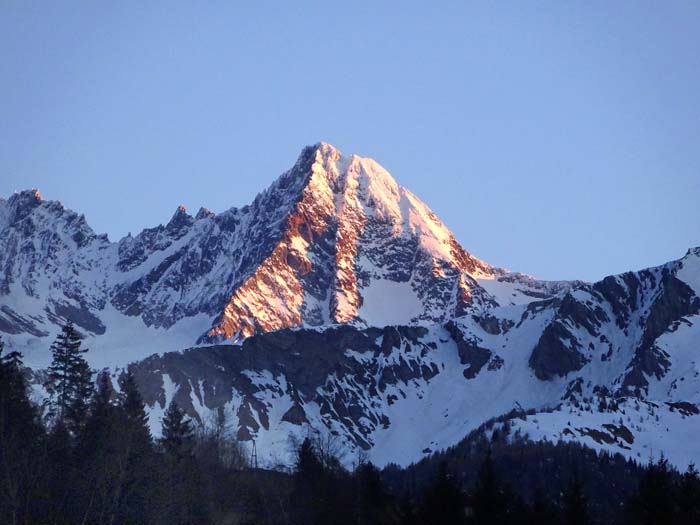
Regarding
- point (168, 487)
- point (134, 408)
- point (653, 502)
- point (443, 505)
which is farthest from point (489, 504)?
point (134, 408)

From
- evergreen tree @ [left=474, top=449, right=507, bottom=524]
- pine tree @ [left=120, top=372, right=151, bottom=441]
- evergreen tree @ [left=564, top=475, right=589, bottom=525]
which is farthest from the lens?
pine tree @ [left=120, top=372, right=151, bottom=441]

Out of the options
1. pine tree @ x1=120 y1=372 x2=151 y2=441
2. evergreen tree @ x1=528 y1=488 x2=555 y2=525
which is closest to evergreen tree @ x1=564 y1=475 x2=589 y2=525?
evergreen tree @ x1=528 y1=488 x2=555 y2=525

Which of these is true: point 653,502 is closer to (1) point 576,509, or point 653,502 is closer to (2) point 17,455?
(1) point 576,509

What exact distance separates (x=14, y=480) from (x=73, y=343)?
146 feet

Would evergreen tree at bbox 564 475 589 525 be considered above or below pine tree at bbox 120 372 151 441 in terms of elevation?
below

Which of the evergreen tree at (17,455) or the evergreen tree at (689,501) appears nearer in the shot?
the evergreen tree at (17,455)

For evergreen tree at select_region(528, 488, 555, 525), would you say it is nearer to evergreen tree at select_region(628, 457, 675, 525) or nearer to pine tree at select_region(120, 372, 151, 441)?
evergreen tree at select_region(628, 457, 675, 525)

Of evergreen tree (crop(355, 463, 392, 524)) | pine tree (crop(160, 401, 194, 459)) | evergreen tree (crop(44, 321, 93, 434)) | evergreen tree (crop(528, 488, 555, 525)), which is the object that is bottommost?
evergreen tree (crop(528, 488, 555, 525))

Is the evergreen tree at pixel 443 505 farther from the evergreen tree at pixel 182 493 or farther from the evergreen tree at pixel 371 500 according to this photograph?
the evergreen tree at pixel 182 493

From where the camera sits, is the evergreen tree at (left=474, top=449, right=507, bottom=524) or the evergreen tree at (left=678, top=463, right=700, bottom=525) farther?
the evergreen tree at (left=474, top=449, right=507, bottom=524)

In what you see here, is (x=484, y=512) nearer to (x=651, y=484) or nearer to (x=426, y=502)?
(x=426, y=502)

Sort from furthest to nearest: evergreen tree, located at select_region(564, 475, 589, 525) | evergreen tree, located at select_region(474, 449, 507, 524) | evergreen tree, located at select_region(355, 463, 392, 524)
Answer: evergreen tree, located at select_region(355, 463, 392, 524)
evergreen tree, located at select_region(474, 449, 507, 524)
evergreen tree, located at select_region(564, 475, 589, 525)

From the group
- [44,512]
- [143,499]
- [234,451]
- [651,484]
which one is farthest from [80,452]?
[234,451]

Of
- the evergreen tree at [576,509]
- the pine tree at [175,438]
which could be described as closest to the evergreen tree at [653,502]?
the evergreen tree at [576,509]
